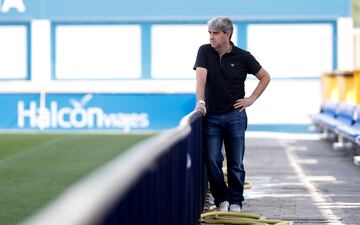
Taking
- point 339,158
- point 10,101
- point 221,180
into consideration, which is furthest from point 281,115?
point 221,180

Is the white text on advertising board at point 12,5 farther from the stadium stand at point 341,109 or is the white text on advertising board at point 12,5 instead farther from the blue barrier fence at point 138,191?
the blue barrier fence at point 138,191

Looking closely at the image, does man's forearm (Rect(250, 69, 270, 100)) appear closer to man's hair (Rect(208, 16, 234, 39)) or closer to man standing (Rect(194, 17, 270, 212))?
man standing (Rect(194, 17, 270, 212))

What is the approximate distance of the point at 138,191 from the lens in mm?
3588

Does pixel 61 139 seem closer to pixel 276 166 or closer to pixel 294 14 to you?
pixel 276 166

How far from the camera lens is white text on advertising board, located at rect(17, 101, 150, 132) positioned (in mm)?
25562

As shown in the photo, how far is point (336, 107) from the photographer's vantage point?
2291 centimetres

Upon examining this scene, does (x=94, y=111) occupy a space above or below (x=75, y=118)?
above

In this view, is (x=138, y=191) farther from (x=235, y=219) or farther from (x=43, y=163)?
(x=43, y=163)

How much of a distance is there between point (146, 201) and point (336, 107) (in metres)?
19.3

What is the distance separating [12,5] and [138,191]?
28.9m

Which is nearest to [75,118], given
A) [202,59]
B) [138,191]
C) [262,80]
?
[262,80]

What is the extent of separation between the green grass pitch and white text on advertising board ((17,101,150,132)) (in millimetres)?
720

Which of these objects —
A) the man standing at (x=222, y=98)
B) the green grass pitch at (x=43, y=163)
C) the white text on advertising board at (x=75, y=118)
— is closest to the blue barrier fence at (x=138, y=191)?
the man standing at (x=222, y=98)

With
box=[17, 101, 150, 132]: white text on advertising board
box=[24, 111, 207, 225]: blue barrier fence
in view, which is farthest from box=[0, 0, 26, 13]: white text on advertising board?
box=[24, 111, 207, 225]: blue barrier fence
